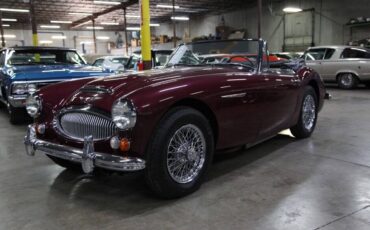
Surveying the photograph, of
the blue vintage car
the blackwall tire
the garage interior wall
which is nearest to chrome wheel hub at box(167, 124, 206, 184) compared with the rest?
the blue vintage car

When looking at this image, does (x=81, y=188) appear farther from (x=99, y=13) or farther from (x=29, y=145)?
(x=99, y=13)

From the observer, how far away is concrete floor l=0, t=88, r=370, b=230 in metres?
2.53

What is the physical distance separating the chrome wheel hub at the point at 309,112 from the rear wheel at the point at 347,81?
7413mm

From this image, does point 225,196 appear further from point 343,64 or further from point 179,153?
point 343,64

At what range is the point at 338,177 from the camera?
3.32m

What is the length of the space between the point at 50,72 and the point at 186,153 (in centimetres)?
416

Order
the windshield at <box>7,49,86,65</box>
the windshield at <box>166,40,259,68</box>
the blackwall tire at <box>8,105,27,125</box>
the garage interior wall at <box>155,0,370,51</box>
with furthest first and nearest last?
the garage interior wall at <box>155,0,370,51</box>, the windshield at <box>7,49,86,65</box>, the blackwall tire at <box>8,105,27,125</box>, the windshield at <box>166,40,259,68</box>

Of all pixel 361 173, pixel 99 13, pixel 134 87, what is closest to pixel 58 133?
pixel 134 87

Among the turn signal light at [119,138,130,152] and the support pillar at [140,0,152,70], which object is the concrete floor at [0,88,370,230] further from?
the support pillar at [140,0,152,70]

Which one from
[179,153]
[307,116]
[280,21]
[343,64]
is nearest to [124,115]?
[179,153]

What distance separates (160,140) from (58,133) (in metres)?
0.95

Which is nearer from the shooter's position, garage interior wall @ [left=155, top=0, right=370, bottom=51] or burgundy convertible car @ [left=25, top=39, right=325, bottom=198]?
burgundy convertible car @ [left=25, top=39, right=325, bottom=198]

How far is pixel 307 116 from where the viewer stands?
4879 mm

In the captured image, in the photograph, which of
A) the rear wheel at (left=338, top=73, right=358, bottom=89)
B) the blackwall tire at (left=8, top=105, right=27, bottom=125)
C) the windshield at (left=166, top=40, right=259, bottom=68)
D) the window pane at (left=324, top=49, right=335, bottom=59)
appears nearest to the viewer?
the windshield at (left=166, top=40, right=259, bottom=68)
